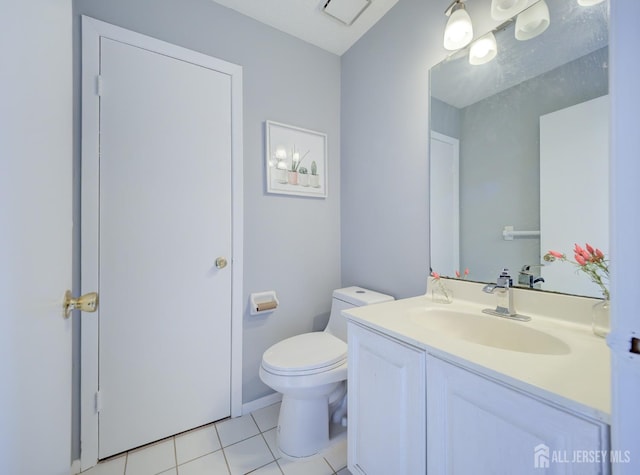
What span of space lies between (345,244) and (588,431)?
1.51m

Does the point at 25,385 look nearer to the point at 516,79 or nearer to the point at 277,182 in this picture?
the point at 277,182

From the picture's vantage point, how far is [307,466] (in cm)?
121

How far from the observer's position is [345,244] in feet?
6.29

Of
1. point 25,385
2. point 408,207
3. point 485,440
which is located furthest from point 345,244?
point 25,385

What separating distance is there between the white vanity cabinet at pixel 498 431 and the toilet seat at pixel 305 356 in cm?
57

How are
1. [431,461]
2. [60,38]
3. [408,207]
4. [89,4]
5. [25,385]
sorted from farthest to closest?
[408,207]
[89,4]
[431,461]
[60,38]
[25,385]

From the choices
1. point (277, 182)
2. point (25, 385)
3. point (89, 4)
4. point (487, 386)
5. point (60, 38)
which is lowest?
point (487, 386)

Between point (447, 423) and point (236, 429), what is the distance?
4.09 feet

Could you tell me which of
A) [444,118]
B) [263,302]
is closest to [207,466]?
[263,302]

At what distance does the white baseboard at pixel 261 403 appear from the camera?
5.20ft

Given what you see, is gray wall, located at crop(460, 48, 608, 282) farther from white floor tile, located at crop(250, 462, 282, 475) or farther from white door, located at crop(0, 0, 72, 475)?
white door, located at crop(0, 0, 72, 475)

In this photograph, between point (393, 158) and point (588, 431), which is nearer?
point (588, 431)

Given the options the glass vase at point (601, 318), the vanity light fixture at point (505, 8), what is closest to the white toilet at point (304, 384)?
the glass vase at point (601, 318)

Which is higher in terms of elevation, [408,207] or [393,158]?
[393,158]
